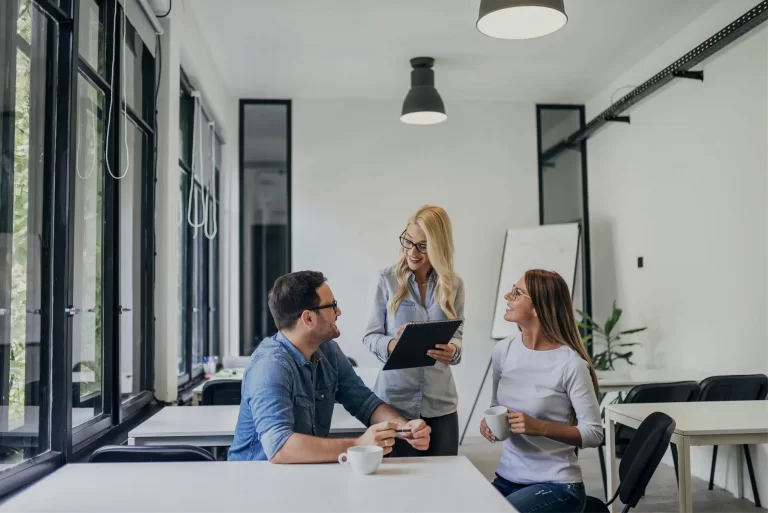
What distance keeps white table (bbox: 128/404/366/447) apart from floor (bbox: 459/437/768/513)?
2132 millimetres

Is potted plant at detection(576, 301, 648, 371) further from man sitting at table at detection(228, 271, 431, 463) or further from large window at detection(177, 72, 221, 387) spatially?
man sitting at table at detection(228, 271, 431, 463)

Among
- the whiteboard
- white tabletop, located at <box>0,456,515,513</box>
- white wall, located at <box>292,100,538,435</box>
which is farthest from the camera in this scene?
white wall, located at <box>292,100,538,435</box>

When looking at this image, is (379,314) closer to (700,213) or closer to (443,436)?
(443,436)

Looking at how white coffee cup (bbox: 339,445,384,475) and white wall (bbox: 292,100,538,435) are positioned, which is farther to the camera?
white wall (bbox: 292,100,538,435)

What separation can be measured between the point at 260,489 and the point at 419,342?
2.58ft

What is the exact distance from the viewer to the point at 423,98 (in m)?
5.52

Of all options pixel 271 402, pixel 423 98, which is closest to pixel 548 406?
pixel 271 402

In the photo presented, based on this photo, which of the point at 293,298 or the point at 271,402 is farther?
the point at 293,298

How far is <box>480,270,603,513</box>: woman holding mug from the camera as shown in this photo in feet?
7.05

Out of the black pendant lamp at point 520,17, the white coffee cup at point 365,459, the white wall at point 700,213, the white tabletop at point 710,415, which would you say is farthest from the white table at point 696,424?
the black pendant lamp at point 520,17

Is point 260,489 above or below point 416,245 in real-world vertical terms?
below

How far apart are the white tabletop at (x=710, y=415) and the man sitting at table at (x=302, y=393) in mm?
1328

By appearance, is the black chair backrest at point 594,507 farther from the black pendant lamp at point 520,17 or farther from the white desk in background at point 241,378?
the black pendant lamp at point 520,17

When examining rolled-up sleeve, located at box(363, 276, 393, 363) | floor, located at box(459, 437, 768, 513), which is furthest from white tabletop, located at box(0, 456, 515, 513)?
floor, located at box(459, 437, 768, 513)
